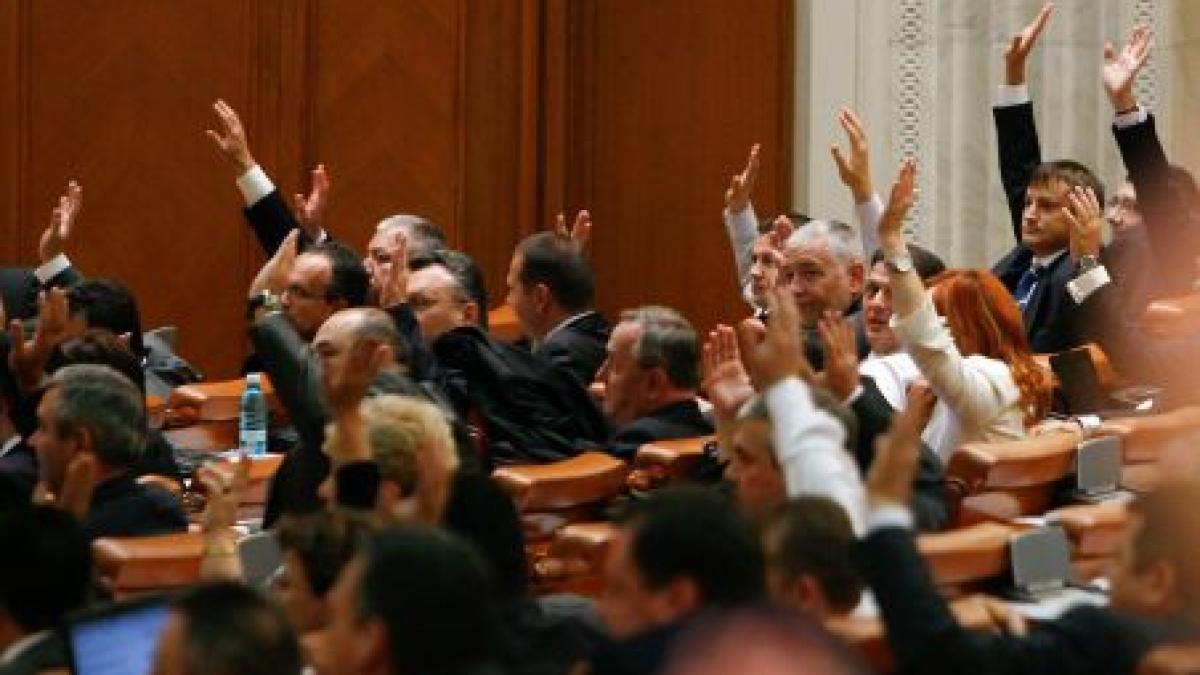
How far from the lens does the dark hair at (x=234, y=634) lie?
3150mm

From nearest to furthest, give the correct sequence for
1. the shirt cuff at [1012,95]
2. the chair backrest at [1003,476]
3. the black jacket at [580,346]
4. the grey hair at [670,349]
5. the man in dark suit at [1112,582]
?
the man in dark suit at [1112,582], the chair backrest at [1003,476], the grey hair at [670,349], the black jacket at [580,346], the shirt cuff at [1012,95]

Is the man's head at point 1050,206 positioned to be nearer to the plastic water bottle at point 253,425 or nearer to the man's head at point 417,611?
the plastic water bottle at point 253,425

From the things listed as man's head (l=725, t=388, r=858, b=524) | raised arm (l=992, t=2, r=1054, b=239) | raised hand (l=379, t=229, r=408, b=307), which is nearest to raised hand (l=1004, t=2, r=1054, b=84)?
raised arm (l=992, t=2, r=1054, b=239)

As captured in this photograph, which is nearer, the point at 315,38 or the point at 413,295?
the point at 413,295

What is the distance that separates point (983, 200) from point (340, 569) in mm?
5765

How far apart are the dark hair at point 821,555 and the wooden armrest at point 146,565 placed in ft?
4.20

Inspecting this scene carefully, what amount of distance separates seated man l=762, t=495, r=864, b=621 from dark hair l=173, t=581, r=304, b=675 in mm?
782

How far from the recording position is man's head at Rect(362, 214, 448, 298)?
7.28 metres

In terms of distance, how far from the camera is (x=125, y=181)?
9836mm

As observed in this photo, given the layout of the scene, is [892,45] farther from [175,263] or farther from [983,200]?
[175,263]

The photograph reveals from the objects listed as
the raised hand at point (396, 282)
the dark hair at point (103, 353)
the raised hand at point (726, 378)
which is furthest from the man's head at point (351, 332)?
the raised hand at point (726, 378)

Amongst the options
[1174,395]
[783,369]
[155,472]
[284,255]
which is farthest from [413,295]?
[783,369]

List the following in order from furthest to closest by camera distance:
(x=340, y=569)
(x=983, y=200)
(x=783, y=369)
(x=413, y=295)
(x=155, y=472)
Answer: (x=983, y=200), (x=413, y=295), (x=155, y=472), (x=783, y=369), (x=340, y=569)

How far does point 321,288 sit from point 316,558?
9.84ft
